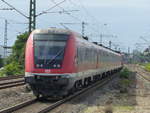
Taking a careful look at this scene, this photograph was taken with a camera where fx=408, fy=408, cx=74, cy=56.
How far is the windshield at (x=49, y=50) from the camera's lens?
16641mm

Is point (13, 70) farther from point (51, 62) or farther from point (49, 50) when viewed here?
point (51, 62)

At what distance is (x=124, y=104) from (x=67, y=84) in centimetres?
244

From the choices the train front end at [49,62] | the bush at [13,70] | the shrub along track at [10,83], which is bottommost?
the shrub along track at [10,83]

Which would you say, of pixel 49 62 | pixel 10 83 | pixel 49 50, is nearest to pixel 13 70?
pixel 10 83

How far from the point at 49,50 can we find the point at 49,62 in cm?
53

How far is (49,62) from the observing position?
16625mm

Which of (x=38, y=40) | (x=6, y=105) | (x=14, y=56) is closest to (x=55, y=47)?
(x=38, y=40)

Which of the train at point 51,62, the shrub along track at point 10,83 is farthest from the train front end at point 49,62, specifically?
the shrub along track at point 10,83

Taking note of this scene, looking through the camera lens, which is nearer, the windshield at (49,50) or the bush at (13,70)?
the windshield at (49,50)

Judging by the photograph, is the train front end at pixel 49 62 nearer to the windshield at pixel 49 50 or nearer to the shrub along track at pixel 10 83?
the windshield at pixel 49 50

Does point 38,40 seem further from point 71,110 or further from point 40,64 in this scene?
point 71,110

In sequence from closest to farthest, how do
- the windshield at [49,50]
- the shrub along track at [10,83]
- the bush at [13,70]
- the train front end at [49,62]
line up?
the train front end at [49,62], the windshield at [49,50], the shrub along track at [10,83], the bush at [13,70]

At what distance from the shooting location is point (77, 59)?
1848cm

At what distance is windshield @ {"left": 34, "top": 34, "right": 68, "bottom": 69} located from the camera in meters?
16.6
